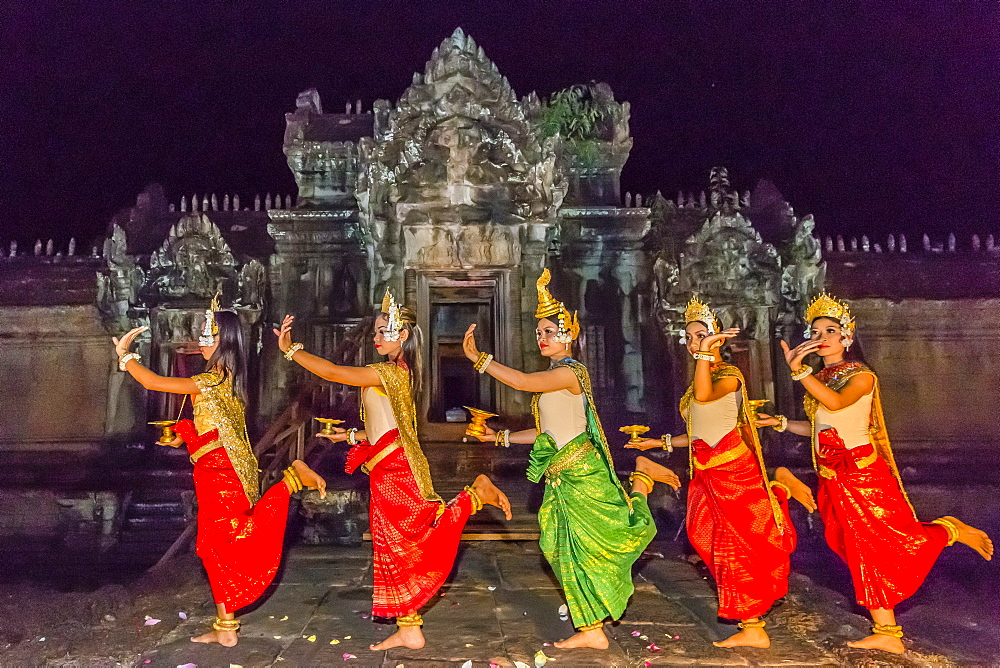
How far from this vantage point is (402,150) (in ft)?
28.7

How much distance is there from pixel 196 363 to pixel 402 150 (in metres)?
5.67

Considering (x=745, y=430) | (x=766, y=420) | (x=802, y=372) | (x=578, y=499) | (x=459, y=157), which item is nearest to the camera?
(x=802, y=372)

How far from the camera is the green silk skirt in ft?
12.1

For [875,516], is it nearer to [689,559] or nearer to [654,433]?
[689,559]

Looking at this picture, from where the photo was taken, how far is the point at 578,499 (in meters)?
3.72

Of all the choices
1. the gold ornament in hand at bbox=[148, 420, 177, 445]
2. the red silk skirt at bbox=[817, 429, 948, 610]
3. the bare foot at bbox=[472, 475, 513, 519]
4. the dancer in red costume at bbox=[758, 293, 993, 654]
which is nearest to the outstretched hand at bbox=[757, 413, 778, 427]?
the dancer in red costume at bbox=[758, 293, 993, 654]

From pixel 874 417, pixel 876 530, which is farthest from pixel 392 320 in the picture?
pixel 876 530

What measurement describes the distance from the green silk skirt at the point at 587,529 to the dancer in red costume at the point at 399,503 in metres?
0.38

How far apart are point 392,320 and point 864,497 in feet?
10.9

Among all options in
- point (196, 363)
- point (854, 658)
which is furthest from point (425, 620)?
point (196, 363)

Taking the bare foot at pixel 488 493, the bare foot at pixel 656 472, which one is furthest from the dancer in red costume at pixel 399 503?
the bare foot at pixel 656 472

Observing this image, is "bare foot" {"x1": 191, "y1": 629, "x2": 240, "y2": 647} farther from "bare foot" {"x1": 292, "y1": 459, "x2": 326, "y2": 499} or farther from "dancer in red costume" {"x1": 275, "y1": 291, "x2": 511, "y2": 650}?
"bare foot" {"x1": 292, "y1": 459, "x2": 326, "y2": 499}

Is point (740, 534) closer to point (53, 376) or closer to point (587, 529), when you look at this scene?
point (587, 529)

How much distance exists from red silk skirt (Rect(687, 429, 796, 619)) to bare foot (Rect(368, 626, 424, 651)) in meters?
1.97
